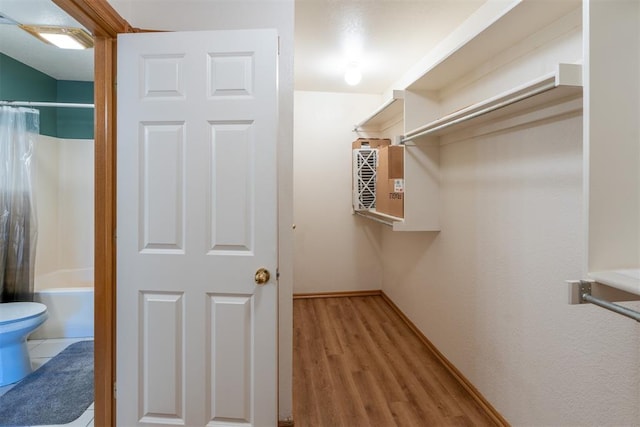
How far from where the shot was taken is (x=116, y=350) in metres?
1.54

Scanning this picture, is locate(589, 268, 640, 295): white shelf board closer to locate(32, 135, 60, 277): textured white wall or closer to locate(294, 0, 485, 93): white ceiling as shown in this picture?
locate(294, 0, 485, 93): white ceiling

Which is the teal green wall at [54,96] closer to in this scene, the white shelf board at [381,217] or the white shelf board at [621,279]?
the white shelf board at [381,217]

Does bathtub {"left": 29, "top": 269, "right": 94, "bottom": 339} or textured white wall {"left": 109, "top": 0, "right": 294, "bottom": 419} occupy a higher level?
textured white wall {"left": 109, "top": 0, "right": 294, "bottom": 419}

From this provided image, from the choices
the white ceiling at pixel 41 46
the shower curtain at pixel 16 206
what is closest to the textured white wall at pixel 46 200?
the shower curtain at pixel 16 206

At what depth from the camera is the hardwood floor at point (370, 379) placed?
5.91 feet

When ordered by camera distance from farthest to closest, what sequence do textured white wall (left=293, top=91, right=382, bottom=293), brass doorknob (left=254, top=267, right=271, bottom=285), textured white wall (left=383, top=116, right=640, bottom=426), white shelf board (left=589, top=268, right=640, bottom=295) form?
textured white wall (left=293, top=91, right=382, bottom=293) < brass doorknob (left=254, top=267, right=271, bottom=285) < textured white wall (left=383, top=116, right=640, bottom=426) < white shelf board (left=589, top=268, right=640, bottom=295)

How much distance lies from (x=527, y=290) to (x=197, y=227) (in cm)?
164

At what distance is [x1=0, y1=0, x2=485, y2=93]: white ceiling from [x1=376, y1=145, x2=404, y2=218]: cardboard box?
2.69 ft

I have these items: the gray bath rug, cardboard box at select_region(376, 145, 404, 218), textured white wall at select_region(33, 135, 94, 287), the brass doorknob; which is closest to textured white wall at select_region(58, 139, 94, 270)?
textured white wall at select_region(33, 135, 94, 287)

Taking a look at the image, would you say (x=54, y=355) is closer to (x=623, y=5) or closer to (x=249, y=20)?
(x=249, y=20)

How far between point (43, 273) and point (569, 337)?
12.8 feet

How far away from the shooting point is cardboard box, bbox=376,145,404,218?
2.52m

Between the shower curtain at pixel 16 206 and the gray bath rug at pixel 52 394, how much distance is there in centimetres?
67

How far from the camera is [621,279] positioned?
0.80 metres
